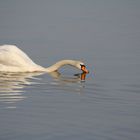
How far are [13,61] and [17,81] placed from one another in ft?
5.99

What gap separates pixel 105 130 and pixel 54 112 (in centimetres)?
139

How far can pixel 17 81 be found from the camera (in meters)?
14.4

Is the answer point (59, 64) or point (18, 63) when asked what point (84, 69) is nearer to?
point (59, 64)

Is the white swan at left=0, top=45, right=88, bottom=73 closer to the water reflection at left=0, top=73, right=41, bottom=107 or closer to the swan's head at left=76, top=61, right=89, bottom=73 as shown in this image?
the swan's head at left=76, top=61, right=89, bottom=73

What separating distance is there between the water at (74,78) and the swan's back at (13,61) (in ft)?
1.51

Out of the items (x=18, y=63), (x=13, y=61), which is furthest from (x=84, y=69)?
(x=13, y=61)

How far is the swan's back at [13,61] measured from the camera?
16062 mm

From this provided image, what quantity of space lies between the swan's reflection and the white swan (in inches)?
7.3

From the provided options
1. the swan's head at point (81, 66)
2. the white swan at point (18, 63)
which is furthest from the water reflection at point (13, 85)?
the swan's head at point (81, 66)

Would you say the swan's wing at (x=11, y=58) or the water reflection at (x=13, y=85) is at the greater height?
the swan's wing at (x=11, y=58)

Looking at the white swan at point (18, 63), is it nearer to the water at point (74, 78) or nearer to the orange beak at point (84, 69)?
the orange beak at point (84, 69)

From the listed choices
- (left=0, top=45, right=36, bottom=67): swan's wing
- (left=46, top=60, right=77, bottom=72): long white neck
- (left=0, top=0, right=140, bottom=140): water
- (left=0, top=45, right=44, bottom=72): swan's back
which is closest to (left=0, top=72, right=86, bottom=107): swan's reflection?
(left=0, top=0, right=140, bottom=140): water

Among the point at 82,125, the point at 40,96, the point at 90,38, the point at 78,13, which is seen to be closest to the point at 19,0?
the point at 78,13

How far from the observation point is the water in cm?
1003
